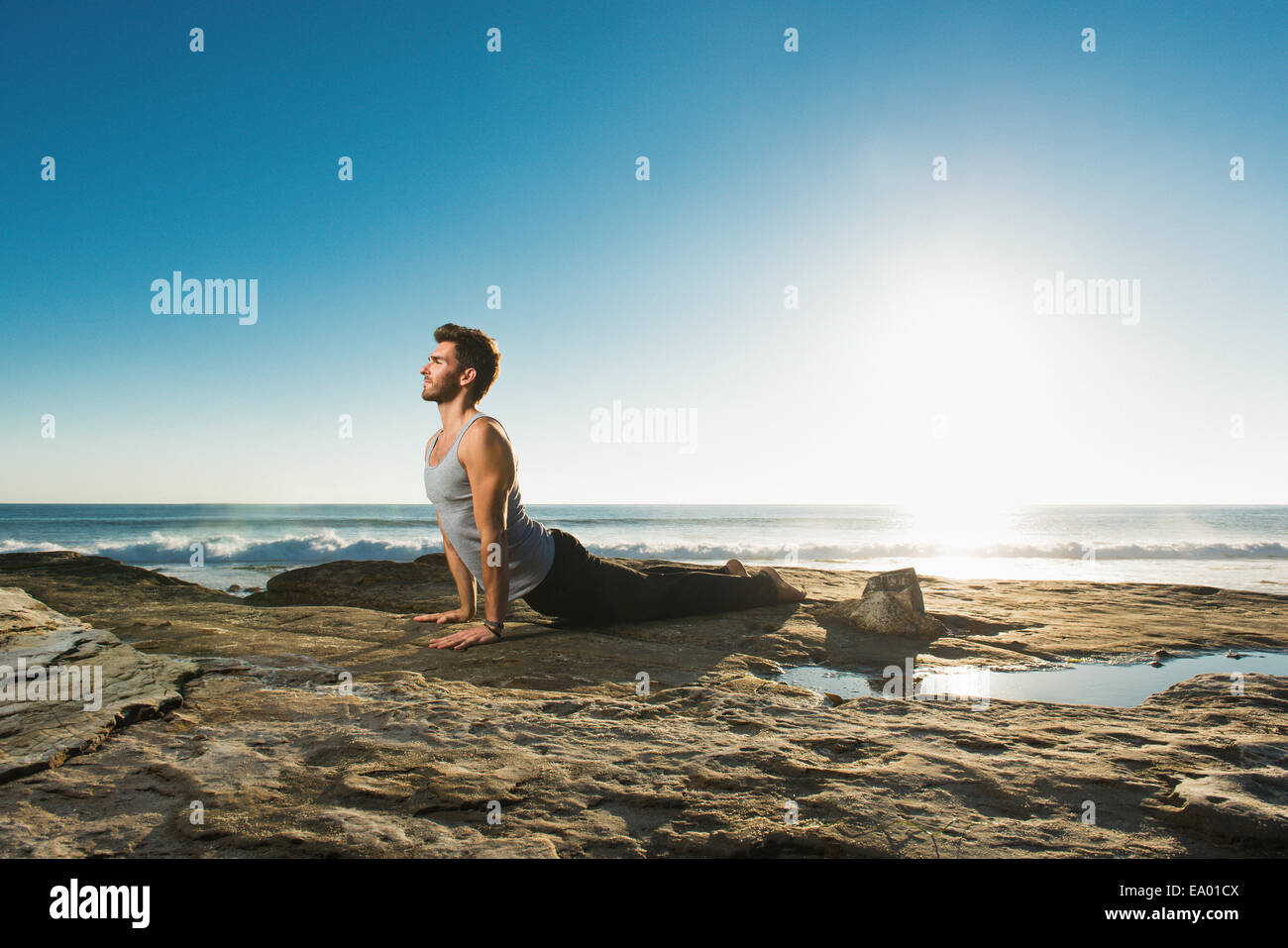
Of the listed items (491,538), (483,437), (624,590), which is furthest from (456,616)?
(483,437)

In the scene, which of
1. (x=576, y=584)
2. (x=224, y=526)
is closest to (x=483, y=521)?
(x=576, y=584)

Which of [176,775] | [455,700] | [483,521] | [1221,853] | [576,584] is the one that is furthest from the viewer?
[576,584]

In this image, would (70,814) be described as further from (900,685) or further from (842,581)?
(842,581)

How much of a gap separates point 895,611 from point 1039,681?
3.65ft

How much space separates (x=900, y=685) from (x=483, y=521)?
8.02 ft

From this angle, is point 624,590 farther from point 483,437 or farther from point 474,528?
point 483,437

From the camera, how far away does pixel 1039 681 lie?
3.69 meters

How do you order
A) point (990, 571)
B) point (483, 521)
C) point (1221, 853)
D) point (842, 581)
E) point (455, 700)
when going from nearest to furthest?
point (1221, 853) → point (455, 700) → point (483, 521) → point (842, 581) → point (990, 571)

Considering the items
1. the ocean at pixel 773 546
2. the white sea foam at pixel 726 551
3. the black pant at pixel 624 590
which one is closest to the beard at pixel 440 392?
the black pant at pixel 624 590

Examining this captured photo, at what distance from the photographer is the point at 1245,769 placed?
2074 mm

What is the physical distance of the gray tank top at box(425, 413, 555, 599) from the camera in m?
3.99

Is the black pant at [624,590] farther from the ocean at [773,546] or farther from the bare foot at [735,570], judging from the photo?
the ocean at [773,546]

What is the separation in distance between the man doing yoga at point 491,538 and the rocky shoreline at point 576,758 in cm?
38

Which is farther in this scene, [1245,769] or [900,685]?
[900,685]
